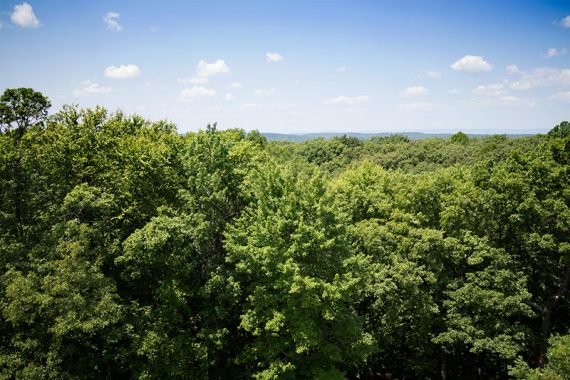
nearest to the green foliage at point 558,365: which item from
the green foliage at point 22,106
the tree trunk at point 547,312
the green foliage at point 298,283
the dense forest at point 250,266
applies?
the dense forest at point 250,266

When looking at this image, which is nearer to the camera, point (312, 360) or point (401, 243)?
point (312, 360)

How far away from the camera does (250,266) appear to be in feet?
66.6

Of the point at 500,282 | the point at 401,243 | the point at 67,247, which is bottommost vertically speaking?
the point at 500,282

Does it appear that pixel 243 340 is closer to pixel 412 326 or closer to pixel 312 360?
pixel 312 360

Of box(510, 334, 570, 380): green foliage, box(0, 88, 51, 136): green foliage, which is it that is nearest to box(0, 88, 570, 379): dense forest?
box(510, 334, 570, 380): green foliage

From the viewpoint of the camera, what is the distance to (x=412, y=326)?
25.0 m

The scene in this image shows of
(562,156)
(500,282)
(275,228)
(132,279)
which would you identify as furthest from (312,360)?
(562,156)

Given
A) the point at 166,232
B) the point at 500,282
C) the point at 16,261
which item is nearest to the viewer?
the point at 16,261

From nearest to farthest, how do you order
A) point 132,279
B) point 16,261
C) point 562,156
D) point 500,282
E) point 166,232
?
point 16,261, point 166,232, point 132,279, point 500,282, point 562,156

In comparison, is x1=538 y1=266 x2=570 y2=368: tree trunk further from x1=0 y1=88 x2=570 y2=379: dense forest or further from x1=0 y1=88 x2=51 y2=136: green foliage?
x1=0 y1=88 x2=51 y2=136: green foliage

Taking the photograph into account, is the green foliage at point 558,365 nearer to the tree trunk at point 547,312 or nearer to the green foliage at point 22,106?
the tree trunk at point 547,312

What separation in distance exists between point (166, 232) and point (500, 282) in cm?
1892

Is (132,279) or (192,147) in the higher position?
(192,147)

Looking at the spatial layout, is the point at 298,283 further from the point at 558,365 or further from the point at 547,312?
the point at 547,312
